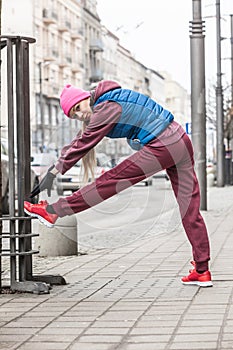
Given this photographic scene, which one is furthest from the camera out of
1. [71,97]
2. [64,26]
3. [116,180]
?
[64,26]

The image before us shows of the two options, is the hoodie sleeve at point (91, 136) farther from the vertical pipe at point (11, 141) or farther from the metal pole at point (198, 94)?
the metal pole at point (198, 94)

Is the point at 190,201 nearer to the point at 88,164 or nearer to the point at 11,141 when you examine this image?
the point at 88,164

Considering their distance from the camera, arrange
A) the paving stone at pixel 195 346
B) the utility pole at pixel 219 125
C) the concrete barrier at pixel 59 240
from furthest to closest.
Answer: the utility pole at pixel 219 125
the concrete barrier at pixel 59 240
the paving stone at pixel 195 346

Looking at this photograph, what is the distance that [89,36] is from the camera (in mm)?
103500

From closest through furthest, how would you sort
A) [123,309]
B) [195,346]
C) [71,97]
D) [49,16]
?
[195,346], [123,309], [71,97], [49,16]

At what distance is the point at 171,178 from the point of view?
305 inches

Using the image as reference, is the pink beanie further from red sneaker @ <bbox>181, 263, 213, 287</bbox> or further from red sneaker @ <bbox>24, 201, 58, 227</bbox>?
red sneaker @ <bbox>181, 263, 213, 287</bbox>

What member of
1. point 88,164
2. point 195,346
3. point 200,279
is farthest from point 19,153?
point 195,346

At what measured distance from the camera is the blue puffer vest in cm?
728

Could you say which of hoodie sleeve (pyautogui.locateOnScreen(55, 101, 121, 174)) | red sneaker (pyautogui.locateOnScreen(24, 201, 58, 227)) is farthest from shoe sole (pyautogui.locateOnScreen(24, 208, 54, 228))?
hoodie sleeve (pyautogui.locateOnScreen(55, 101, 121, 174))

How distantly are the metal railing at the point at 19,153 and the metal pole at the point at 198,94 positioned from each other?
491 inches

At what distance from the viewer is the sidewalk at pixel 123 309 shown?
5.41m

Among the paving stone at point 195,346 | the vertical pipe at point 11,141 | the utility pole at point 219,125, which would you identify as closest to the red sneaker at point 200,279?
the vertical pipe at point 11,141

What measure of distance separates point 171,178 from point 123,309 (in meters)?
1.53
